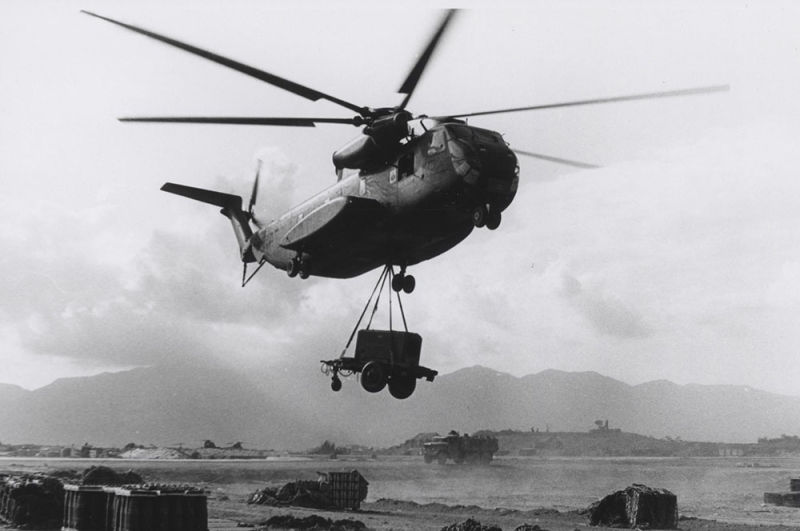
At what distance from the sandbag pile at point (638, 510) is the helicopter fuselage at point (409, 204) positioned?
54.3ft

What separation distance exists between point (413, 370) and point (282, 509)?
17983 millimetres

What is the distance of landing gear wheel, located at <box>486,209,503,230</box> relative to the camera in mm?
13680

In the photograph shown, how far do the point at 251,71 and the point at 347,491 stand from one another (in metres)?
24.5

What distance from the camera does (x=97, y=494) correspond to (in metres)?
17.3

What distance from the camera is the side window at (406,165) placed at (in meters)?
14.6

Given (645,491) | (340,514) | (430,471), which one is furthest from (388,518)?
(430,471)

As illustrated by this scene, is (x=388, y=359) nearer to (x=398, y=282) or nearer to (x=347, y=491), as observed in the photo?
(x=398, y=282)

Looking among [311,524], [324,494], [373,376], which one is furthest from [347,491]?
[373,376]

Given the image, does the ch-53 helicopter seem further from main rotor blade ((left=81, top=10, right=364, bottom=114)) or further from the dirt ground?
the dirt ground

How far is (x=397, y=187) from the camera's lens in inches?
585

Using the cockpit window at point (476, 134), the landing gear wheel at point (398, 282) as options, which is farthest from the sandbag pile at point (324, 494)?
the cockpit window at point (476, 134)

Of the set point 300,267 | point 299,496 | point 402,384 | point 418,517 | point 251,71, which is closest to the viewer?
point 251,71

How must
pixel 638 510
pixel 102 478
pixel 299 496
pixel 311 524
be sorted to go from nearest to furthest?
pixel 311 524 → pixel 638 510 → pixel 102 478 → pixel 299 496

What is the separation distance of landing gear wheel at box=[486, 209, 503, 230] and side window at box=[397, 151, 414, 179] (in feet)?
6.07
